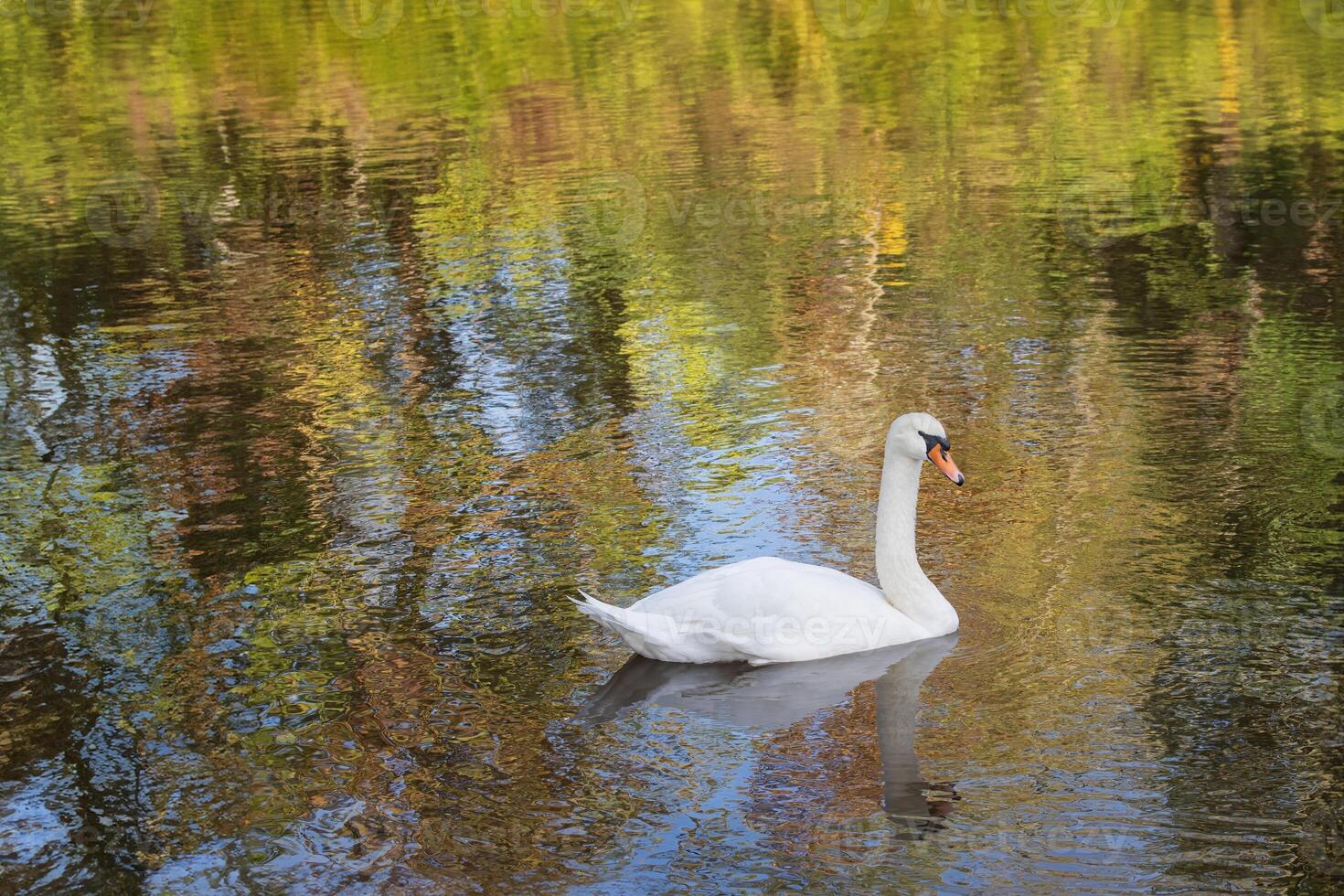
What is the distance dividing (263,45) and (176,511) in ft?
92.4

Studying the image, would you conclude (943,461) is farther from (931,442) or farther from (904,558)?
(904,558)

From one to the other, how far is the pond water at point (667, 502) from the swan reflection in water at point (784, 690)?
29 mm

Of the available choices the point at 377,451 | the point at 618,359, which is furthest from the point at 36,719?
the point at 618,359

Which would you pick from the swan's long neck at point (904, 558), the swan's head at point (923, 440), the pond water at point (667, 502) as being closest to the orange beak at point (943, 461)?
the swan's head at point (923, 440)

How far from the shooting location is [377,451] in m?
10.5

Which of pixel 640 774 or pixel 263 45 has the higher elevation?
pixel 263 45

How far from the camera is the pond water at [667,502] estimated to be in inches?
233

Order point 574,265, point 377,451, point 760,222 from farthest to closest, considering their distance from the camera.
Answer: point 760,222 → point 574,265 → point 377,451

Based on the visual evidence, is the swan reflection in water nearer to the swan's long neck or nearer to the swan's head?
the swan's long neck

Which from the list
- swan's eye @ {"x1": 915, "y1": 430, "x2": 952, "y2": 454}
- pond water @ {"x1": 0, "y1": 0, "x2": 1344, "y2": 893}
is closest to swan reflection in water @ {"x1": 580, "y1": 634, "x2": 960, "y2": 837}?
pond water @ {"x1": 0, "y1": 0, "x2": 1344, "y2": 893}

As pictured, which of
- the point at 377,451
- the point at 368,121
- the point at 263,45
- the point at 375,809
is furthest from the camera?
the point at 263,45

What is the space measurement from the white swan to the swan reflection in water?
0.18 feet

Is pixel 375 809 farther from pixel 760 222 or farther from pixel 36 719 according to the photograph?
pixel 760 222

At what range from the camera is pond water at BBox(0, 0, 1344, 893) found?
5914 millimetres
